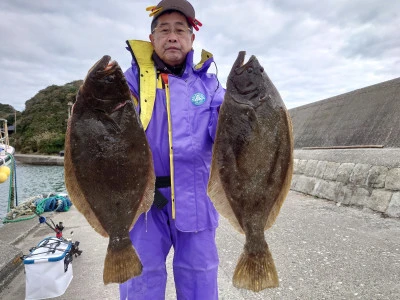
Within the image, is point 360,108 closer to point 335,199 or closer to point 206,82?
point 335,199

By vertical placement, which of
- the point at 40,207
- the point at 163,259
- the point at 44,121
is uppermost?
the point at 44,121

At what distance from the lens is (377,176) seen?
22.2ft

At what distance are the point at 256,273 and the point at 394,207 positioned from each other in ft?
17.8

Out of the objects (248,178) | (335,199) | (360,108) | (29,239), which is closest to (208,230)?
(248,178)

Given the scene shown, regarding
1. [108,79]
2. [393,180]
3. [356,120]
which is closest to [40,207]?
[108,79]

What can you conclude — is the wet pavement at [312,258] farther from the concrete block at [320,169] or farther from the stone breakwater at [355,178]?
the concrete block at [320,169]

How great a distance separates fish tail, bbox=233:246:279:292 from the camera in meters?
2.00

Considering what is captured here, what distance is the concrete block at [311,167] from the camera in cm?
926

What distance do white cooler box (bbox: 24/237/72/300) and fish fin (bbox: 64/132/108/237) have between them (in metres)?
2.40

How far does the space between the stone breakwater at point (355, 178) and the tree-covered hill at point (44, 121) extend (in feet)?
101

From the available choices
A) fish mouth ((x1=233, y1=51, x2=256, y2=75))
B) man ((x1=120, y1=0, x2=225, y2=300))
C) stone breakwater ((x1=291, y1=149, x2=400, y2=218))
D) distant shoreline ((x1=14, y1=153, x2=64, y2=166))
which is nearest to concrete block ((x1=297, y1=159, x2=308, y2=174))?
stone breakwater ((x1=291, y1=149, x2=400, y2=218))

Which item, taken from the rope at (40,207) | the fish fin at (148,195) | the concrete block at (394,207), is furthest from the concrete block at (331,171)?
the rope at (40,207)

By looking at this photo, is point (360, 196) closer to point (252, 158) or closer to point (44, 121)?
point (252, 158)

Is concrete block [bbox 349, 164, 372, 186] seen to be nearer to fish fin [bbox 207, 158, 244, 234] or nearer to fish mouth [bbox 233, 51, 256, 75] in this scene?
fish fin [bbox 207, 158, 244, 234]
